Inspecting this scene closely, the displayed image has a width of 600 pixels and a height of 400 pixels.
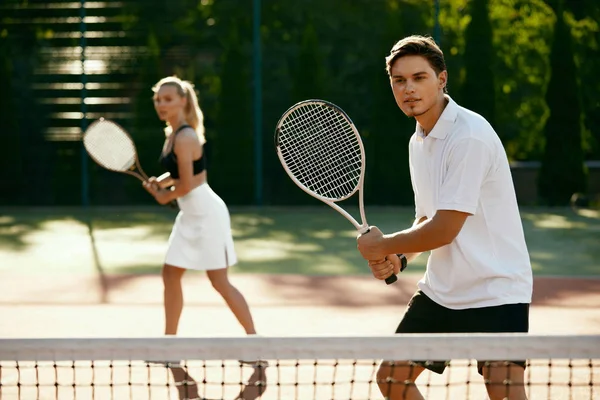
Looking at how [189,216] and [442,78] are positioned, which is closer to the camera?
[442,78]

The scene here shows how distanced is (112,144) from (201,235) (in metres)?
1.32

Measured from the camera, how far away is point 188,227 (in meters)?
5.46

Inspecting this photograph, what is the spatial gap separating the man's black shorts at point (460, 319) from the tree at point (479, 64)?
11.5m

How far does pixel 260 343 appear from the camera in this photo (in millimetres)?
2965

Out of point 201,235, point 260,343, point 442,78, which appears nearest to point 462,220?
point 442,78

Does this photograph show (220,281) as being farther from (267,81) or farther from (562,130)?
(267,81)

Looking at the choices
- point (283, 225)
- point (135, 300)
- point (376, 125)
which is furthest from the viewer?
point (376, 125)

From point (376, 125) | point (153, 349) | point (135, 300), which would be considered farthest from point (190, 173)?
point (376, 125)

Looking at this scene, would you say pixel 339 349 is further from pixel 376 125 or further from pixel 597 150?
pixel 597 150

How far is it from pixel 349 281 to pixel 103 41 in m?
9.91

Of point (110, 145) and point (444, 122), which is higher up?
point (444, 122)

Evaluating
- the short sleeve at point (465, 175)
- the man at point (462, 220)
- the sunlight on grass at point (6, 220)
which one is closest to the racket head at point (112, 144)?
the man at point (462, 220)

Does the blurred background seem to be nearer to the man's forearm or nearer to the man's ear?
the man's ear

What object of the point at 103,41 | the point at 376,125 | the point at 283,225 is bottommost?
the point at 283,225
